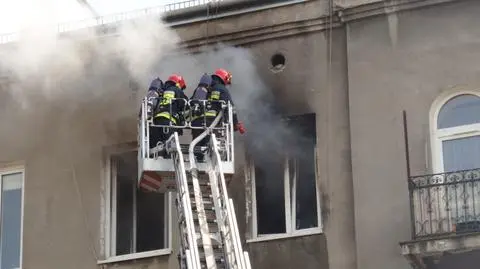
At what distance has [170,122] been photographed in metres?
13.2

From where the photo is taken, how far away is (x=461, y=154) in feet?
44.8

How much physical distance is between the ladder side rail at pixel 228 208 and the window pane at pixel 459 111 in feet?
10.6

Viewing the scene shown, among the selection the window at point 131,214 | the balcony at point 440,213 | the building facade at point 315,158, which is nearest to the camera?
the balcony at point 440,213

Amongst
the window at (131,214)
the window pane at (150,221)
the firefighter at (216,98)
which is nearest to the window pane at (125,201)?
the window at (131,214)

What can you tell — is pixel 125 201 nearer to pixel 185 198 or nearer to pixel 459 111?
pixel 185 198

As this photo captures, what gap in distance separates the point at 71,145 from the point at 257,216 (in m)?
3.08

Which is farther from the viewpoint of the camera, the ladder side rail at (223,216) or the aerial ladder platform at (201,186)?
the aerial ladder platform at (201,186)

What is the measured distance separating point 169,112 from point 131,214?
9.33 ft

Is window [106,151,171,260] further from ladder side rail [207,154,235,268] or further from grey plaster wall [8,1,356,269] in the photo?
ladder side rail [207,154,235,268]

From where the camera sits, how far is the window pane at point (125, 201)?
50.6ft

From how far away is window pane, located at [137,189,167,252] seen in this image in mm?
15266

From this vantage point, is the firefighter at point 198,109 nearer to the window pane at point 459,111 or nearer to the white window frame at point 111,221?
the white window frame at point 111,221

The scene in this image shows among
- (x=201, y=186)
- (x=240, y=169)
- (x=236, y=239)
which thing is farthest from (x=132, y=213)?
(x=236, y=239)

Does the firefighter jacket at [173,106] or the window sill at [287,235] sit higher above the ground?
the firefighter jacket at [173,106]
